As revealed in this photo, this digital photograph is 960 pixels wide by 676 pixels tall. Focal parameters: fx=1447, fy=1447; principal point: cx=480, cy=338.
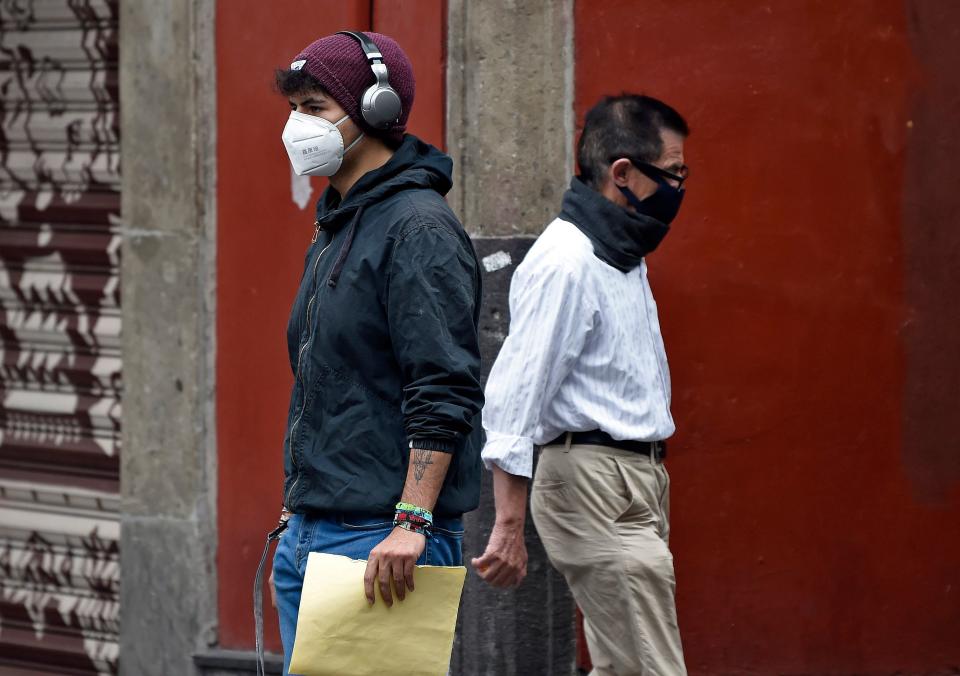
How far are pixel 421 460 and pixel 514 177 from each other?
7.34ft

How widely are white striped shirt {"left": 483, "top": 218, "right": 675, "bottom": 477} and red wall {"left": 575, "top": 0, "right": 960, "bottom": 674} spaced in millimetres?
948

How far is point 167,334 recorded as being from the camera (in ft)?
18.4

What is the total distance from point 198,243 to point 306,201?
1.61ft

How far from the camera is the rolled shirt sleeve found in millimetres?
3787

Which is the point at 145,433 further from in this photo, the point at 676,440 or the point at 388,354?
the point at 388,354

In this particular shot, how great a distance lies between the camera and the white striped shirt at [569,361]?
3.80m

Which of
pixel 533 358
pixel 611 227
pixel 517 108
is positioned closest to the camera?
pixel 533 358

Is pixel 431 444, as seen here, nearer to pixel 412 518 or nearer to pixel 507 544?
pixel 412 518

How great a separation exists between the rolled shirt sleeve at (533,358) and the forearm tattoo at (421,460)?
2.75ft

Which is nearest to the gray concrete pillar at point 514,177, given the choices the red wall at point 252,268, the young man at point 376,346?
the red wall at point 252,268

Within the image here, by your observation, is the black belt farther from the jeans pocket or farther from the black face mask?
the jeans pocket

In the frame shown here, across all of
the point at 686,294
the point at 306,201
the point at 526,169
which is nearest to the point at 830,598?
the point at 686,294

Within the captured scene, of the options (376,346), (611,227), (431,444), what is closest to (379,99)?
(376,346)

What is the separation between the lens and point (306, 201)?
538cm
